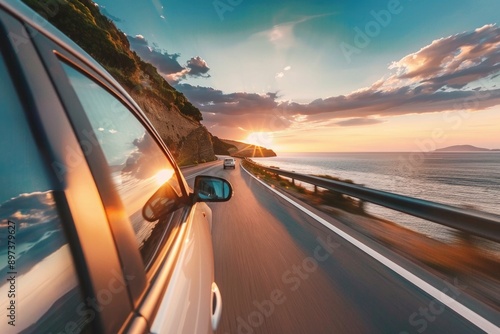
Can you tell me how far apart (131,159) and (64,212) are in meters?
0.81

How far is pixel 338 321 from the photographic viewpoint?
2436 mm

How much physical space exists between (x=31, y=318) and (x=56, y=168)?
14.0 inches

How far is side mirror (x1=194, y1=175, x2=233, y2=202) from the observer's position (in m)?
2.53

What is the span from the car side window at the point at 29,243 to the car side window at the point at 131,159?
0.35m

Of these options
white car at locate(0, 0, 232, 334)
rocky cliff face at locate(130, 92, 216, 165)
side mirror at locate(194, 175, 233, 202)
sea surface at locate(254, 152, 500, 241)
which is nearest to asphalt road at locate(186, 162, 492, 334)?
side mirror at locate(194, 175, 233, 202)

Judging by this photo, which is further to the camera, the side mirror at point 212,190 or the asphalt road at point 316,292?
the side mirror at point 212,190

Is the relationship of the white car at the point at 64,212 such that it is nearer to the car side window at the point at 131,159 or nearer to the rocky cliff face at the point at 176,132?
the car side window at the point at 131,159

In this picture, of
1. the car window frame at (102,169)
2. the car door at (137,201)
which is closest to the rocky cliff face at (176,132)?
the car door at (137,201)

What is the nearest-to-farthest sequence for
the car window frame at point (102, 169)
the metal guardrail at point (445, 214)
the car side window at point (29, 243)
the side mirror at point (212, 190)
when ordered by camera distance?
the car side window at point (29, 243) → the car window frame at point (102, 169) → the side mirror at point (212, 190) → the metal guardrail at point (445, 214)

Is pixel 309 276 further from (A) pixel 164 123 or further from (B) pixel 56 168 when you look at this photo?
(A) pixel 164 123

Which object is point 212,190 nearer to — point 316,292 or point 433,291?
point 316,292

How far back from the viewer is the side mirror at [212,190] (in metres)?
2.53

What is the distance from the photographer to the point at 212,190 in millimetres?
2604

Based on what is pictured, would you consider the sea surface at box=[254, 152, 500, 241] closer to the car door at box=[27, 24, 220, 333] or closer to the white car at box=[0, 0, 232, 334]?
the car door at box=[27, 24, 220, 333]
